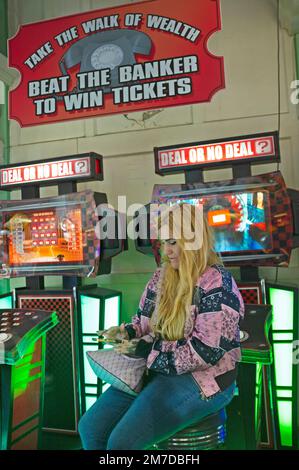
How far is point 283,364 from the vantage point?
2.20 meters

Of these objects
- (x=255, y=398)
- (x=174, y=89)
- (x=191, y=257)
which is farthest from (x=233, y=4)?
(x=255, y=398)

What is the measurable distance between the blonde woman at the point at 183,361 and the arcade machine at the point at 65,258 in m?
0.78

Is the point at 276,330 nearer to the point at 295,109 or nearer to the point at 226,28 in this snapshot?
the point at 295,109

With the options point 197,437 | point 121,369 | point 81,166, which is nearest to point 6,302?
point 81,166

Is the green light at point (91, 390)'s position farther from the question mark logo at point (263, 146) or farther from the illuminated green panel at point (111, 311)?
the question mark logo at point (263, 146)

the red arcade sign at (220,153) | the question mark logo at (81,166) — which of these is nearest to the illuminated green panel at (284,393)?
the red arcade sign at (220,153)

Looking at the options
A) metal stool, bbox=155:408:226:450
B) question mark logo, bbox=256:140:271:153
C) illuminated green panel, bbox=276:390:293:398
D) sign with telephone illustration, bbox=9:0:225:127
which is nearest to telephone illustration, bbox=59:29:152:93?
sign with telephone illustration, bbox=9:0:225:127

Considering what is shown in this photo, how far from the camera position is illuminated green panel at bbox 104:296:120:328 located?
97.8 inches

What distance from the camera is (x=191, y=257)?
1641mm

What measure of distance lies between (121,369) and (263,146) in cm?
130

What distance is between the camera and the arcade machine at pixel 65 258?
2389 millimetres

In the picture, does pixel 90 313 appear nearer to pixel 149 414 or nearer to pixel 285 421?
pixel 149 414

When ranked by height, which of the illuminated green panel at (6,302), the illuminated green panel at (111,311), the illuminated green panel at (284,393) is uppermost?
the illuminated green panel at (6,302)

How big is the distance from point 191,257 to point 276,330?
2.77 ft
